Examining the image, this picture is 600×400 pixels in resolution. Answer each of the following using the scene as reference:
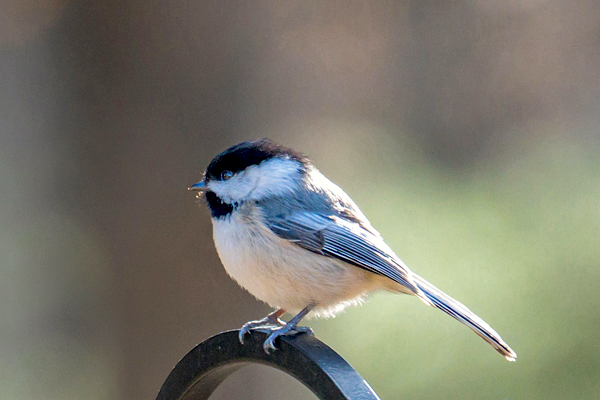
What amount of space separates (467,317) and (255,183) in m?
0.55

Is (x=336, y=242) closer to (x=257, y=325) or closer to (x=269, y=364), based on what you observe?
(x=257, y=325)

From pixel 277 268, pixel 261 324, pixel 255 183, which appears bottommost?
pixel 261 324

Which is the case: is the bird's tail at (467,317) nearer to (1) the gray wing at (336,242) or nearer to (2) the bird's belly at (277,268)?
(1) the gray wing at (336,242)

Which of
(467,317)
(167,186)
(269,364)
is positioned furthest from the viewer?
(167,186)

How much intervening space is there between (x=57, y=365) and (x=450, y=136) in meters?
2.38

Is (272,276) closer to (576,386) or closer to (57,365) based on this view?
(576,386)

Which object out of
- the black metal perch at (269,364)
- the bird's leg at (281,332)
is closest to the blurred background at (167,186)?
the bird's leg at (281,332)

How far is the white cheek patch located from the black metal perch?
1.13 ft

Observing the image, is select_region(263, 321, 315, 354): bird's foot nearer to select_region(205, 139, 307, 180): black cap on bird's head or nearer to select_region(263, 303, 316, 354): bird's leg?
select_region(263, 303, 316, 354): bird's leg

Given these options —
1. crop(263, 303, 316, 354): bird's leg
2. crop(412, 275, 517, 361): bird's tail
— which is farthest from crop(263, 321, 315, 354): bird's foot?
crop(412, 275, 517, 361): bird's tail

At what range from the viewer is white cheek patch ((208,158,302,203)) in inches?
58.5

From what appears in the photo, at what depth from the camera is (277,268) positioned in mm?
1411

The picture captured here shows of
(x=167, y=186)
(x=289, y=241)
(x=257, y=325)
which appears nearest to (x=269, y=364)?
(x=257, y=325)

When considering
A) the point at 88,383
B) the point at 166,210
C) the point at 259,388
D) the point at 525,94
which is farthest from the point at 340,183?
the point at 525,94
